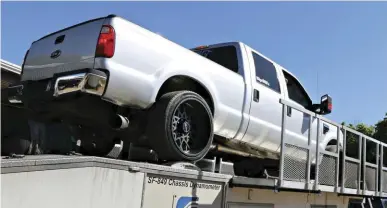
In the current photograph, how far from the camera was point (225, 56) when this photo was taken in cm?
561

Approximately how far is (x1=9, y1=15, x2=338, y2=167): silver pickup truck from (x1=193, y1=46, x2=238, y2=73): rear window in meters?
0.49

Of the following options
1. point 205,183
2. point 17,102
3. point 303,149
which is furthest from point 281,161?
point 17,102

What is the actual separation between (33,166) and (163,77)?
1739 mm

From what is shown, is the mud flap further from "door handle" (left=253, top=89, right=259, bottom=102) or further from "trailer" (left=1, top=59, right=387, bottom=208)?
"door handle" (left=253, top=89, right=259, bottom=102)

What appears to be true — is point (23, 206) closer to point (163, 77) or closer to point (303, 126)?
point (163, 77)

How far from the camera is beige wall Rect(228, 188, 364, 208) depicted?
14.5 ft

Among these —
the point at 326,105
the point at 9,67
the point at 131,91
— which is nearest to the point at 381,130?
the point at 326,105

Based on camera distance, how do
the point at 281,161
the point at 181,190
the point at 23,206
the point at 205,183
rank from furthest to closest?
the point at 281,161, the point at 205,183, the point at 181,190, the point at 23,206

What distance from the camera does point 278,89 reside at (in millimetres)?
5863

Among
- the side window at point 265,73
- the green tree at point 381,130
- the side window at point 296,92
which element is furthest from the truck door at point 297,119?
the green tree at point 381,130

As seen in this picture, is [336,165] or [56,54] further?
[336,165]

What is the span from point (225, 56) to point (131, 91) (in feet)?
7.19

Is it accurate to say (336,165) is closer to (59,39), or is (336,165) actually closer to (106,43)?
(106,43)

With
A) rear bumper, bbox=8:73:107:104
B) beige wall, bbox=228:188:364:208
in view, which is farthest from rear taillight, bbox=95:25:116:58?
beige wall, bbox=228:188:364:208
